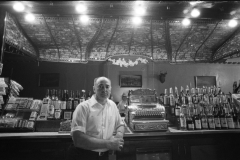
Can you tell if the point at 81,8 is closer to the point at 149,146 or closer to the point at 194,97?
the point at 149,146

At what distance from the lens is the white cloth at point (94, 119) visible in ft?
5.48

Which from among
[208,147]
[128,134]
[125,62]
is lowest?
[208,147]

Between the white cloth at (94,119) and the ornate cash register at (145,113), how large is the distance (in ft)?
2.47

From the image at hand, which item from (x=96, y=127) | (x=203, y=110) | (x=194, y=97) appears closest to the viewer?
(x=96, y=127)

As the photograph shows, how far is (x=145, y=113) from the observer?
8.75 feet

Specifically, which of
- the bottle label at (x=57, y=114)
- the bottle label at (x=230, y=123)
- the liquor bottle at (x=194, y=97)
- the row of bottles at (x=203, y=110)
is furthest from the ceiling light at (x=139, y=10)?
the bottle label at (x=230, y=123)

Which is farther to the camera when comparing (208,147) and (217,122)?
(217,122)

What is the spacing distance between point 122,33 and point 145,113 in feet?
8.61

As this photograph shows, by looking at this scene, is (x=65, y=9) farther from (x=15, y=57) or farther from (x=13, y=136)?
(x=15, y=57)

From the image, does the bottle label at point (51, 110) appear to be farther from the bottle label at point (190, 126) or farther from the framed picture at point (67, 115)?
the bottle label at point (190, 126)

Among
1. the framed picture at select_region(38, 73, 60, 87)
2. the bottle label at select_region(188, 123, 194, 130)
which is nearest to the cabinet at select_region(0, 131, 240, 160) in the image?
the bottle label at select_region(188, 123, 194, 130)

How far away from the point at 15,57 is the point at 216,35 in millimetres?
6897

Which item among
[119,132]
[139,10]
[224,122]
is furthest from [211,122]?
[139,10]

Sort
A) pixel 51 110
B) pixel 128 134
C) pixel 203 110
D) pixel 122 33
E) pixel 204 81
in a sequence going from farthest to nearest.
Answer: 1. pixel 204 81
2. pixel 122 33
3. pixel 203 110
4. pixel 51 110
5. pixel 128 134
